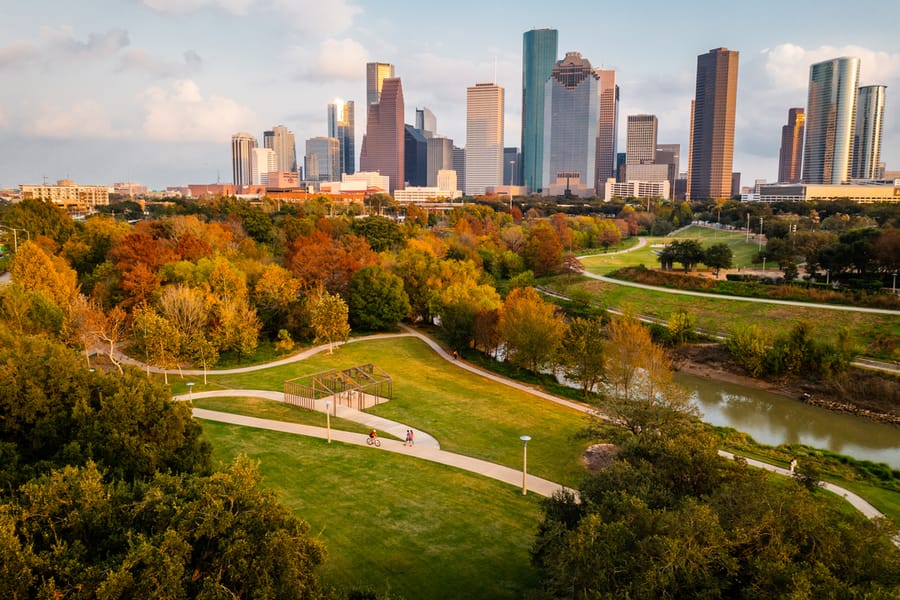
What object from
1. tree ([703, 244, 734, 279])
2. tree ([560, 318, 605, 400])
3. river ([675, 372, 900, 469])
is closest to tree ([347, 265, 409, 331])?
tree ([560, 318, 605, 400])

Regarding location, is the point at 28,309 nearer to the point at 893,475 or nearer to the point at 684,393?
the point at 684,393

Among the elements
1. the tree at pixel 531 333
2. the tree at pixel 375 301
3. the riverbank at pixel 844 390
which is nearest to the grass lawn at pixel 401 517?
the tree at pixel 531 333

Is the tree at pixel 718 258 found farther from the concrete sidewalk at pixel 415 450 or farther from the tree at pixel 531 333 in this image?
the concrete sidewalk at pixel 415 450

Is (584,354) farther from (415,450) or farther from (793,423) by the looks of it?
(415,450)

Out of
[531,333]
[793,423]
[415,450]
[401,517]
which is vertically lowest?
[793,423]

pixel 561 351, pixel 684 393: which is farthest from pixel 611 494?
pixel 561 351

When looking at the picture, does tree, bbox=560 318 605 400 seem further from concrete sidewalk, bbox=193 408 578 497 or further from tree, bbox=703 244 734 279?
tree, bbox=703 244 734 279

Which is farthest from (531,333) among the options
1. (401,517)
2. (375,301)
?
(401,517)
